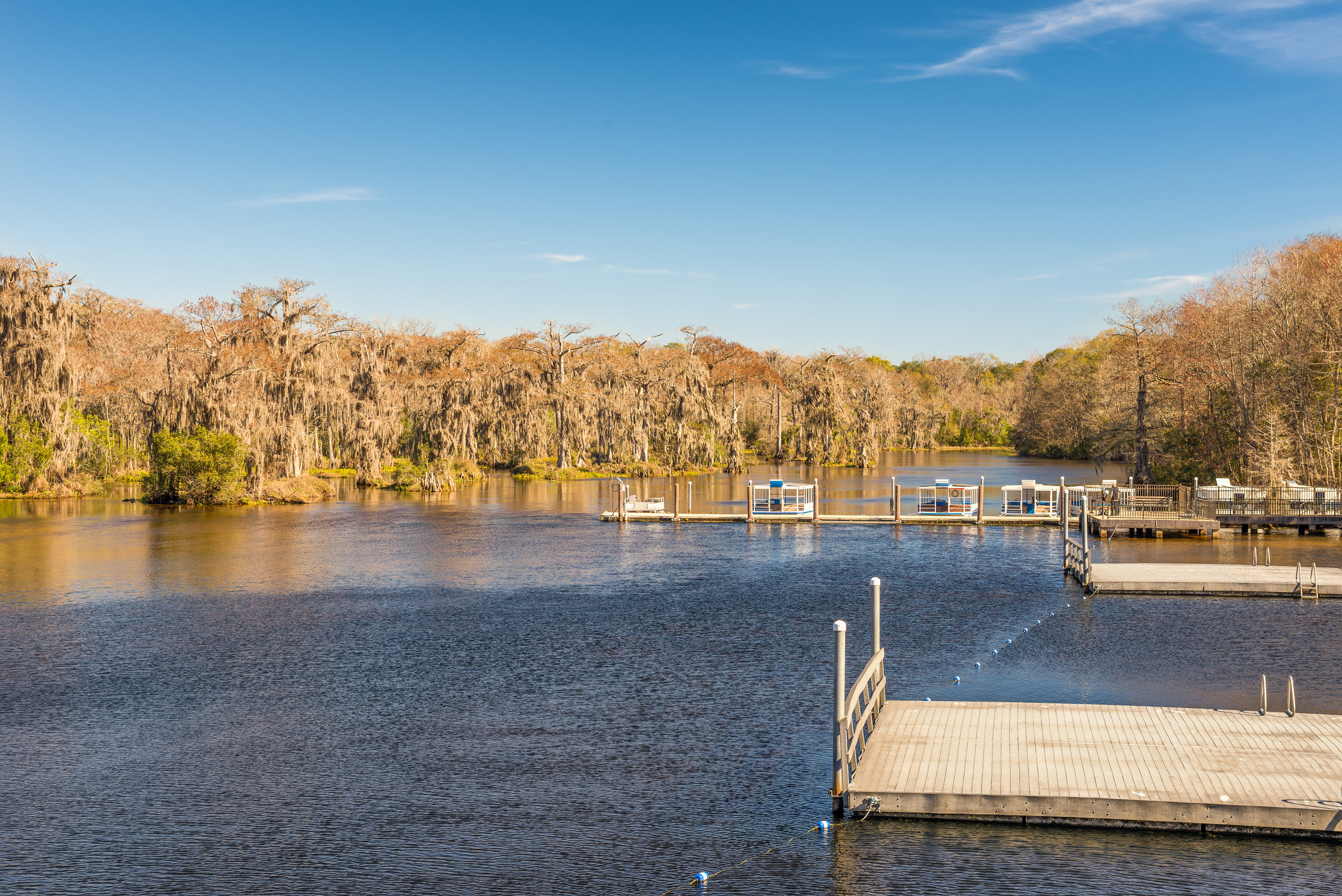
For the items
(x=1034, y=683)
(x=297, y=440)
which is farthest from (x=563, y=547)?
(x=297, y=440)

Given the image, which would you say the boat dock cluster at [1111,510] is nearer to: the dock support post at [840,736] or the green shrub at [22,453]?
the dock support post at [840,736]

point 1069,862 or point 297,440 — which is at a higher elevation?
point 297,440

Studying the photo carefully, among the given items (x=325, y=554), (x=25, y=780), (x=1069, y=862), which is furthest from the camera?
(x=325, y=554)

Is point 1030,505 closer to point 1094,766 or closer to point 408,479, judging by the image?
point 1094,766

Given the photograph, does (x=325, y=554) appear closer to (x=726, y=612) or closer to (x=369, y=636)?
(x=369, y=636)

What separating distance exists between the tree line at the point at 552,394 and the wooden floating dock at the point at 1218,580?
740 inches

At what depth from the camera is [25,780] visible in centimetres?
1242

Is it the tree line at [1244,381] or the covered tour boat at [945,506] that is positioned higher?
the tree line at [1244,381]

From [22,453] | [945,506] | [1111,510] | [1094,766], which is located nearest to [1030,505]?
[945,506]

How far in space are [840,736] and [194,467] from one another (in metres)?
48.8

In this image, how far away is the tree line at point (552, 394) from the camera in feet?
150

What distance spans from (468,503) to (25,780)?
44022 mm

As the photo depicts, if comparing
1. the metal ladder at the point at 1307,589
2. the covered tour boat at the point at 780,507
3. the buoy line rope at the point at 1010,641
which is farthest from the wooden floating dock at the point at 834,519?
the metal ladder at the point at 1307,589

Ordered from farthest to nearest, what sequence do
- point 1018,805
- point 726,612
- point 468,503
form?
point 468,503
point 726,612
point 1018,805
